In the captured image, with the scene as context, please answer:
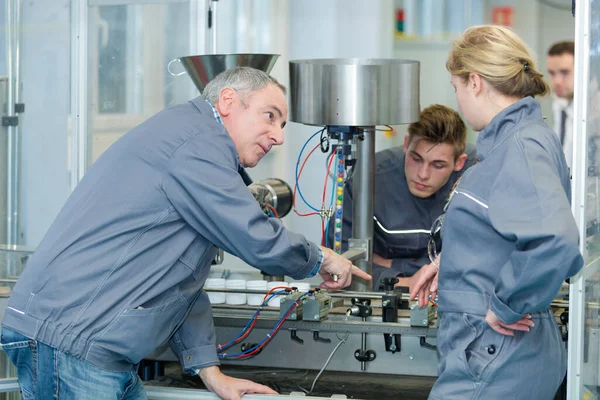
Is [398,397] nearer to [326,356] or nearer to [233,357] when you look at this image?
[326,356]

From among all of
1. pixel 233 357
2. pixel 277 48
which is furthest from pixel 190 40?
pixel 233 357

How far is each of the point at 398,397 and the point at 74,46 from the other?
1453 millimetres

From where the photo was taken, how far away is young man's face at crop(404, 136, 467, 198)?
8.28 ft

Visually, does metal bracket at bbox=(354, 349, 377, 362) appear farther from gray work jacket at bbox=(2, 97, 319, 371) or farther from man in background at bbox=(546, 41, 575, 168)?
man in background at bbox=(546, 41, 575, 168)

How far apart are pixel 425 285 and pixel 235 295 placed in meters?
0.49

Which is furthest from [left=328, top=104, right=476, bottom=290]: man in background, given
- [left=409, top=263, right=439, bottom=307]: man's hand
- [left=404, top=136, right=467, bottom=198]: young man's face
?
[left=409, top=263, right=439, bottom=307]: man's hand

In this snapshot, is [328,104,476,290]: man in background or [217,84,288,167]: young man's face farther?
[328,104,476,290]: man in background

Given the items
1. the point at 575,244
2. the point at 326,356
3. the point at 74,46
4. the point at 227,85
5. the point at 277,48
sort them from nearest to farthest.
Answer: the point at 575,244 → the point at 227,85 → the point at 326,356 → the point at 74,46 → the point at 277,48

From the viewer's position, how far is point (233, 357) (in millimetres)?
2039

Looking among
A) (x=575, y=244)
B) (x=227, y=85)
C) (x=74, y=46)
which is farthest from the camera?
(x=74, y=46)

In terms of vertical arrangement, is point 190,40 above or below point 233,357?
above

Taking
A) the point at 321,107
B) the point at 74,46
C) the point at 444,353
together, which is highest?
the point at 74,46

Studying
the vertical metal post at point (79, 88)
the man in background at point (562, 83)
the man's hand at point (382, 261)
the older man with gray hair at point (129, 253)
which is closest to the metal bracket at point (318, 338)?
the older man with gray hair at point (129, 253)

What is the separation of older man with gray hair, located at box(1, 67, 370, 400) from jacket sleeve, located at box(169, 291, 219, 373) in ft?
0.55
